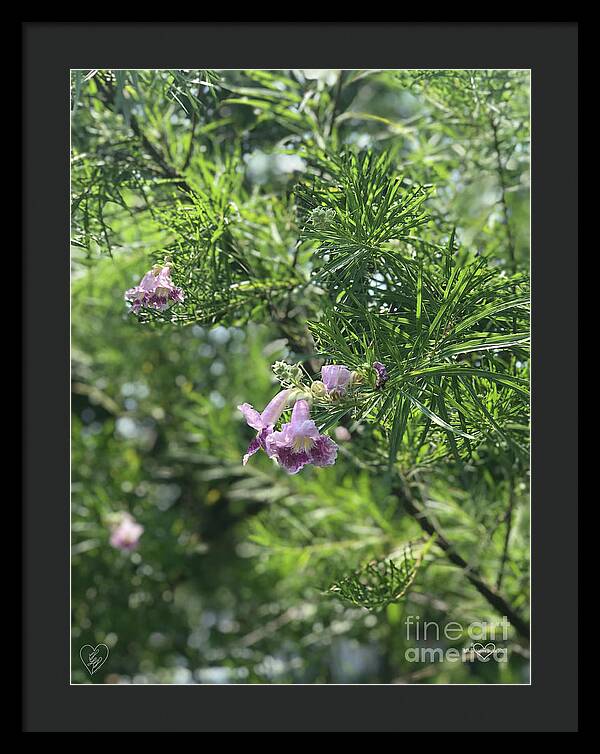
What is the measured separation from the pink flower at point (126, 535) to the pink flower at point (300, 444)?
596 mm

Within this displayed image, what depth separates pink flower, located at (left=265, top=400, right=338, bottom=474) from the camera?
1.81 ft

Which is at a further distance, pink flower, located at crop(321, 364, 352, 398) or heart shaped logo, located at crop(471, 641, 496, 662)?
heart shaped logo, located at crop(471, 641, 496, 662)

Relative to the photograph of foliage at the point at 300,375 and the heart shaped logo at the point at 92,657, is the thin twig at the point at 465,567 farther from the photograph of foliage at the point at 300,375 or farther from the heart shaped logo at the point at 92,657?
the heart shaped logo at the point at 92,657

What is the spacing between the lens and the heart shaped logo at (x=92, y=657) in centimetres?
82

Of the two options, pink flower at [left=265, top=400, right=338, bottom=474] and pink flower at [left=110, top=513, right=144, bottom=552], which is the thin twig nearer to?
pink flower at [left=265, top=400, right=338, bottom=474]

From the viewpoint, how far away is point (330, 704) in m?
0.77

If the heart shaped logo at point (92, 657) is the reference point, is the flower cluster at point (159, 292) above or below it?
above

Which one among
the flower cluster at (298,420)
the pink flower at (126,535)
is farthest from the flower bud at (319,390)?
the pink flower at (126,535)

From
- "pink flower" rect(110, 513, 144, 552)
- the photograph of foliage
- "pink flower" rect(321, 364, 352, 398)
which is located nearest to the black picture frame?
the photograph of foliage

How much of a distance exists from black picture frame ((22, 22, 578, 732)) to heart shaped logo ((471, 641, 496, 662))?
0.08m
